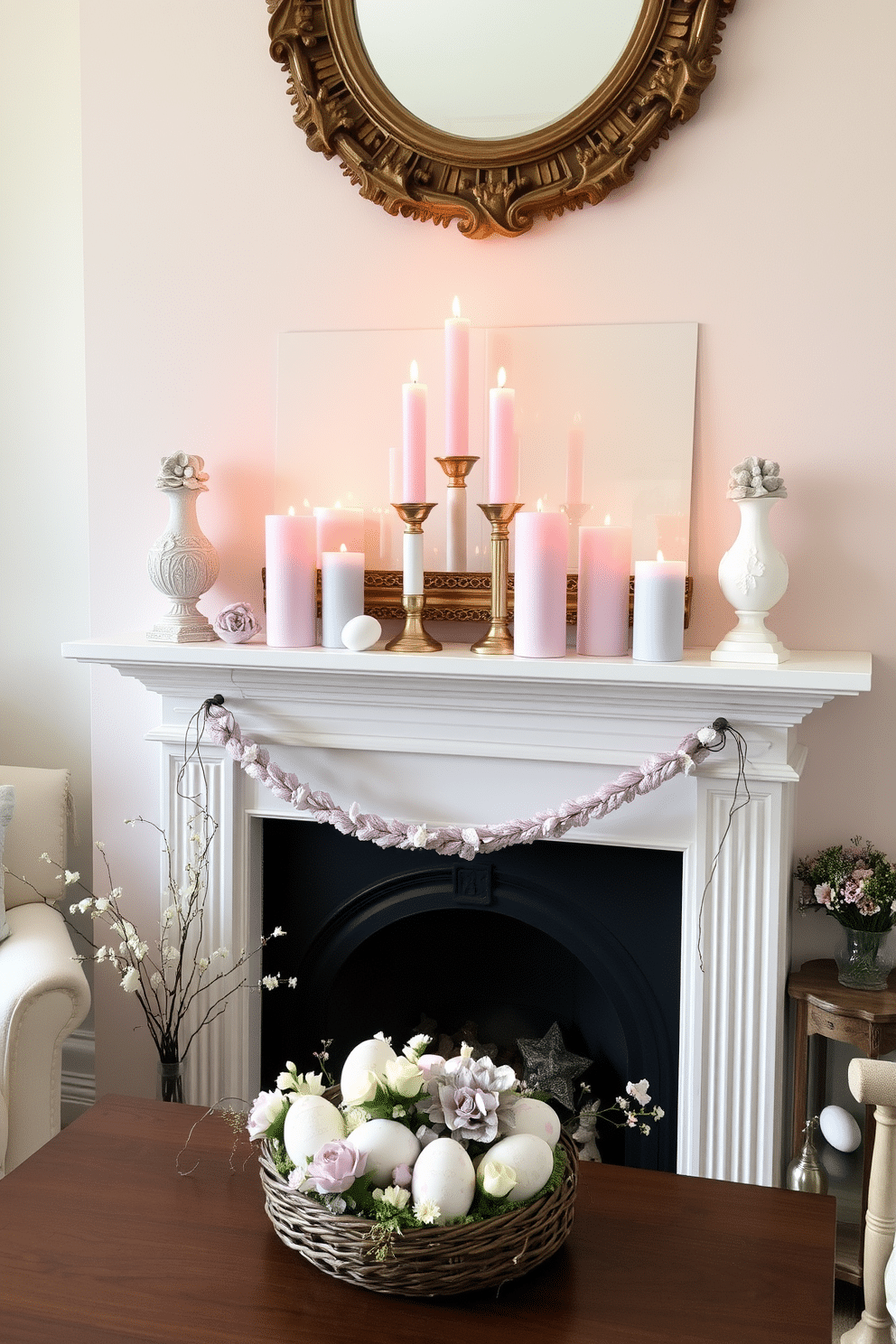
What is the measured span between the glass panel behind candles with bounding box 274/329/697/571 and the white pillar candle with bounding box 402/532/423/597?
14 cm

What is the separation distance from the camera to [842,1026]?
178 centimetres

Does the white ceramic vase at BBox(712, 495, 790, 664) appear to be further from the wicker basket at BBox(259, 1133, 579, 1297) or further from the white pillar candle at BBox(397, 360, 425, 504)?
the wicker basket at BBox(259, 1133, 579, 1297)

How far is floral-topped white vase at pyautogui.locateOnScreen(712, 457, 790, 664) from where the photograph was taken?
1.73 metres

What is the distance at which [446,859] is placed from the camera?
6.61 feet

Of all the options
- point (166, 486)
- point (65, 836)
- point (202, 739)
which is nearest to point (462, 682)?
point (202, 739)

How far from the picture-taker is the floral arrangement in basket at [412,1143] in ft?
3.71

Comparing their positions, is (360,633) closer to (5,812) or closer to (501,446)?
(501,446)

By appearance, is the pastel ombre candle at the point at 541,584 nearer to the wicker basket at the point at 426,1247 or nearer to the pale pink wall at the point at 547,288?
the pale pink wall at the point at 547,288

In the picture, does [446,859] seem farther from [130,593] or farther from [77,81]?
[77,81]

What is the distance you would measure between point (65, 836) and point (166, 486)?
0.83m

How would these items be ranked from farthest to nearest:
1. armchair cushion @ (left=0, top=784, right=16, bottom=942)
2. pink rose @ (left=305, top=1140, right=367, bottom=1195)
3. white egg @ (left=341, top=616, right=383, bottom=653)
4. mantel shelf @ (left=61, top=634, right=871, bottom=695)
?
armchair cushion @ (left=0, top=784, right=16, bottom=942) → white egg @ (left=341, top=616, right=383, bottom=653) → mantel shelf @ (left=61, top=634, right=871, bottom=695) → pink rose @ (left=305, top=1140, right=367, bottom=1195)

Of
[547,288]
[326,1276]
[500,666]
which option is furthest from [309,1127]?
[547,288]

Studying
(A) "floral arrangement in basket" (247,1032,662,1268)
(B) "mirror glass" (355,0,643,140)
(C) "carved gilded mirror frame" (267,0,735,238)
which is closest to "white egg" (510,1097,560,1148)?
(A) "floral arrangement in basket" (247,1032,662,1268)

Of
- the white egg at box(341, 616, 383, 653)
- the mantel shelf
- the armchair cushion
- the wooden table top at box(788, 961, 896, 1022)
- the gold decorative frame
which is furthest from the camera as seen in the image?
the armchair cushion
